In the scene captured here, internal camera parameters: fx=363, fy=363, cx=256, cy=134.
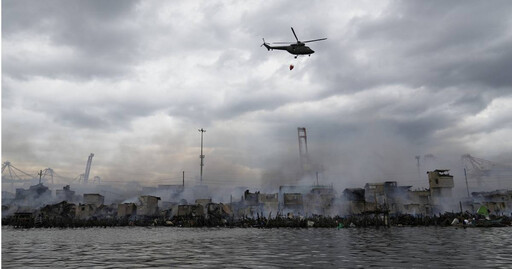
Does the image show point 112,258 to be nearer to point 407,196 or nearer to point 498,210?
point 407,196

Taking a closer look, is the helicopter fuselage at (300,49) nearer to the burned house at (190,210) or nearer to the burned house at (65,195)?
the burned house at (190,210)

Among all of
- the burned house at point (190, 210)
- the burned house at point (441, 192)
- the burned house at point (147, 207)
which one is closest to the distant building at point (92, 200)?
the burned house at point (147, 207)

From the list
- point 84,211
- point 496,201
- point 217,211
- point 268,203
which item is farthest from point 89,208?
point 496,201

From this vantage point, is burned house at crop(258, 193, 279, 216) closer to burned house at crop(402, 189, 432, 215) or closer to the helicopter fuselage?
burned house at crop(402, 189, 432, 215)

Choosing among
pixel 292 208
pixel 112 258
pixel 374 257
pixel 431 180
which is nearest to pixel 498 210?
pixel 431 180

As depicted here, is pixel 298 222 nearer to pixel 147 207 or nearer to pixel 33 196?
pixel 147 207

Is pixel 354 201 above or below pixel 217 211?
above

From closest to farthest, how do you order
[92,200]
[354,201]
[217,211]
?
[354,201] → [217,211] → [92,200]

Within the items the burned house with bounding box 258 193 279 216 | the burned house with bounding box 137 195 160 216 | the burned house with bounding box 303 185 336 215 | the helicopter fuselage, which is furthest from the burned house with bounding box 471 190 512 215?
the burned house with bounding box 137 195 160 216
